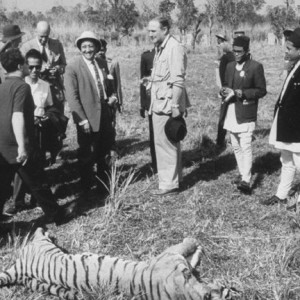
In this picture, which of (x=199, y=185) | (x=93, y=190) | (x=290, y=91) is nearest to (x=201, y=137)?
(x=199, y=185)

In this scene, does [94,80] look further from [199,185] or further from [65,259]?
[65,259]

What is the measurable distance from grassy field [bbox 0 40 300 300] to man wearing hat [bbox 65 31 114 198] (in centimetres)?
54

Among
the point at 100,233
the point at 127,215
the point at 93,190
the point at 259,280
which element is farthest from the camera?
the point at 93,190

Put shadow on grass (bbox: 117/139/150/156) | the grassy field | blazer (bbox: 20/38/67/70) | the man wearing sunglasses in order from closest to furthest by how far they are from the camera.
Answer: the grassy field < the man wearing sunglasses < blazer (bbox: 20/38/67/70) < shadow on grass (bbox: 117/139/150/156)

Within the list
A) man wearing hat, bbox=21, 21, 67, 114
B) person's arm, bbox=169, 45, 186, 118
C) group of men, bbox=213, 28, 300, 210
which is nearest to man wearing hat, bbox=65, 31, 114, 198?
person's arm, bbox=169, 45, 186, 118

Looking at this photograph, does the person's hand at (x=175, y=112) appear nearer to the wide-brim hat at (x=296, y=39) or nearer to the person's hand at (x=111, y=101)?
the person's hand at (x=111, y=101)

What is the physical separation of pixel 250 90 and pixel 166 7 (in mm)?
26460

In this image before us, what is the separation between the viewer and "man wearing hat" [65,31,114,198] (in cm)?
529

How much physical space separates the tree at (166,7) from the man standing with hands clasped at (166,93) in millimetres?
25661

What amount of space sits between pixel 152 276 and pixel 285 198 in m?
2.42

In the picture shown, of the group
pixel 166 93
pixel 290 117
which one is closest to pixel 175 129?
pixel 166 93

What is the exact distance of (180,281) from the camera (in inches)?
128

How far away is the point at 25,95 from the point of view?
14.0 ft

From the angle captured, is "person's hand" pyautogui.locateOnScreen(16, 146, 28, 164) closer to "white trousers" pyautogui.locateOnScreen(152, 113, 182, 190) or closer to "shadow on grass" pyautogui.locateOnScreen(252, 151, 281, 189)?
"white trousers" pyautogui.locateOnScreen(152, 113, 182, 190)
